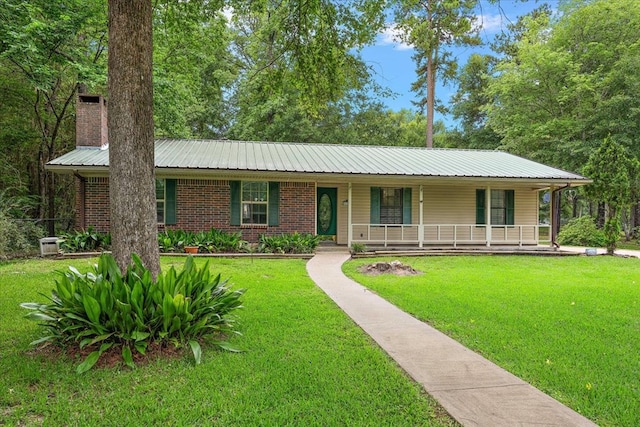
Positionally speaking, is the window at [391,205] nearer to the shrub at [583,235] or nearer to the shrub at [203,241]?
the shrub at [203,241]

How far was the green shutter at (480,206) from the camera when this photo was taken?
49.3 feet

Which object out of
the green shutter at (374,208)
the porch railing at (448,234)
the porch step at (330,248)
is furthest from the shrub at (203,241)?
the green shutter at (374,208)

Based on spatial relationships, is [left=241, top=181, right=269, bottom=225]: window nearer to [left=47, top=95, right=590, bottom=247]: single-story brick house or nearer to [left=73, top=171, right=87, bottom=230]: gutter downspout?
[left=47, top=95, right=590, bottom=247]: single-story brick house

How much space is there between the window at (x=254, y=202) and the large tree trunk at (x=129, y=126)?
8.88 meters

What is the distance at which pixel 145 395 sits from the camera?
9.82 feet

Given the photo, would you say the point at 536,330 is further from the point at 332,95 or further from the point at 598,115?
the point at 598,115

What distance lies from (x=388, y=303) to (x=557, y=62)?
19.1 m

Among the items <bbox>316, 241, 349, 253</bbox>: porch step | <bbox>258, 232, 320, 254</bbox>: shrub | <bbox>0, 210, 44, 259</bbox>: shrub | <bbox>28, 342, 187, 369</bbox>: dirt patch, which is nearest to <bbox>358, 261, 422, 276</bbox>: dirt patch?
<bbox>258, 232, 320, 254</bbox>: shrub

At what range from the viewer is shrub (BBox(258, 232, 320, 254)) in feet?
39.0

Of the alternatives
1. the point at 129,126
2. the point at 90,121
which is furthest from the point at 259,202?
the point at 129,126

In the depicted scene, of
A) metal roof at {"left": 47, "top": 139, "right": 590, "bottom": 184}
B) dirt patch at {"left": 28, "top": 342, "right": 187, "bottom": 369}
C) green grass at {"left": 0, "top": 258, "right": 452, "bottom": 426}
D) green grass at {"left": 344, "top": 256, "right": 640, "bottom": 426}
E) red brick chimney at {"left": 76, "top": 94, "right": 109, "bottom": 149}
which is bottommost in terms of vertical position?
green grass at {"left": 344, "top": 256, "right": 640, "bottom": 426}

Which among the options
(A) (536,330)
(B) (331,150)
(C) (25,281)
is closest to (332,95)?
(A) (536,330)

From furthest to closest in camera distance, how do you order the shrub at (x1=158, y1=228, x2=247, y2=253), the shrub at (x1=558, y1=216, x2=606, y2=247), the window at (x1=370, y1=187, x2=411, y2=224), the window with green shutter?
the shrub at (x1=558, y1=216, x2=606, y2=247), the window at (x1=370, y1=187, x2=411, y2=224), the window with green shutter, the shrub at (x1=158, y1=228, x2=247, y2=253)

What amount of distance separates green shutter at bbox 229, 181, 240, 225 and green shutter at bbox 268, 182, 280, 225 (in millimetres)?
1078
